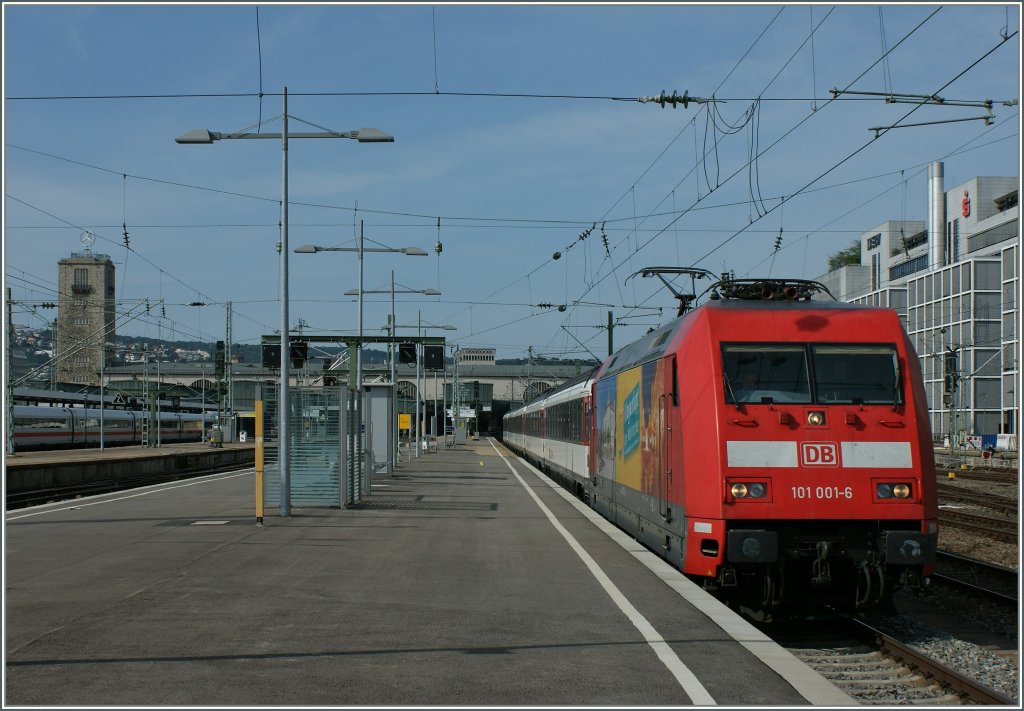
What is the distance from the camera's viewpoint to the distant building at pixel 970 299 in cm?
7169

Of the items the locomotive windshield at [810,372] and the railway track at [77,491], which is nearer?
the locomotive windshield at [810,372]

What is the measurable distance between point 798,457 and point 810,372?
3.30 ft

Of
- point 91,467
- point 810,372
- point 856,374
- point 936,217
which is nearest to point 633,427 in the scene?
point 810,372

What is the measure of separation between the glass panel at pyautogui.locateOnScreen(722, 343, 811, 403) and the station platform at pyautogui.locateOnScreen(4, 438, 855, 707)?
2.17 m

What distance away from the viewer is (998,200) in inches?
2906

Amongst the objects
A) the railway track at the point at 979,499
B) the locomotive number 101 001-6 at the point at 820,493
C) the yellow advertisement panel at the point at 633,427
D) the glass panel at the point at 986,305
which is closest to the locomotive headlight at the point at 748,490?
the locomotive number 101 001-6 at the point at 820,493

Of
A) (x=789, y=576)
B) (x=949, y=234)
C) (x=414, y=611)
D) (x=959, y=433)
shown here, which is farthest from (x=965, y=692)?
(x=949, y=234)

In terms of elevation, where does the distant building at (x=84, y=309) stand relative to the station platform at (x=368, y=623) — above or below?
above

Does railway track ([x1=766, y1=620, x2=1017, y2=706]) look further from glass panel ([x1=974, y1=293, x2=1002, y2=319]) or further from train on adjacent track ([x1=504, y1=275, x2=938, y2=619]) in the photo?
glass panel ([x1=974, y1=293, x2=1002, y2=319])

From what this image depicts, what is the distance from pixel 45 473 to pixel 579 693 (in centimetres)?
2732

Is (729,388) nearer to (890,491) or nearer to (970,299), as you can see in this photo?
(890,491)

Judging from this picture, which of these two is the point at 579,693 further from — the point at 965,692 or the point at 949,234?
the point at 949,234

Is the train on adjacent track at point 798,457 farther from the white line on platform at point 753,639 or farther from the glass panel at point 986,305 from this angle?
the glass panel at point 986,305

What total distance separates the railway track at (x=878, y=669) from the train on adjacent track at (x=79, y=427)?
44113 millimetres
